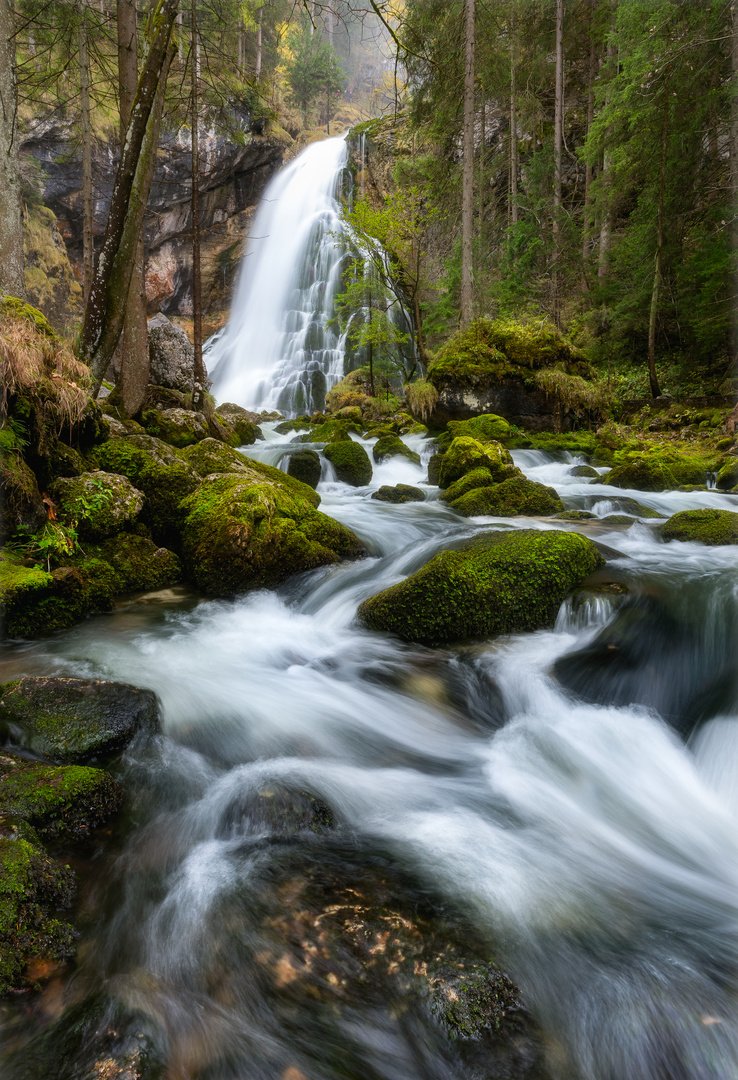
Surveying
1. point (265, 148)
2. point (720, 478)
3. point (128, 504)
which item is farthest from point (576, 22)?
point (128, 504)

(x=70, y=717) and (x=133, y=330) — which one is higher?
(x=133, y=330)

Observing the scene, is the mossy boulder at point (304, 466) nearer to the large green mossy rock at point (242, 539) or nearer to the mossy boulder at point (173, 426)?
the mossy boulder at point (173, 426)

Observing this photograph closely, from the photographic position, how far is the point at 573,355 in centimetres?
1445

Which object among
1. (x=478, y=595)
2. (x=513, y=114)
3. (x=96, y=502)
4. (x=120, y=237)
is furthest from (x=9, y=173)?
(x=513, y=114)

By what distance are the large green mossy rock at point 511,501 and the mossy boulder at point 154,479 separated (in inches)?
171

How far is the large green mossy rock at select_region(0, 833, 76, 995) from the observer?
1713mm

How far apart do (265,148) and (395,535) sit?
3496 cm

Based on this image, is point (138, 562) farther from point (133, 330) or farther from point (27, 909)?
point (133, 330)

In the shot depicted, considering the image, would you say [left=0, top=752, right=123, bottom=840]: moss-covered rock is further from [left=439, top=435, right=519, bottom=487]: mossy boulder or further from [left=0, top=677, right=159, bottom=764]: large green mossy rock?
[left=439, top=435, right=519, bottom=487]: mossy boulder

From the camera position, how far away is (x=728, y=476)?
32.4 feet

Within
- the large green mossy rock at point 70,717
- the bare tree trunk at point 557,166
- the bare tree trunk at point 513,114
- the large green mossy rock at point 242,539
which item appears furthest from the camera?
the bare tree trunk at point 513,114

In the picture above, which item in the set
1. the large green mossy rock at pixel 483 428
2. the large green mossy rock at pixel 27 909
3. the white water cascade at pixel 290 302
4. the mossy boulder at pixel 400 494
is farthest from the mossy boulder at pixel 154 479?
the white water cascade at pixel 290 302

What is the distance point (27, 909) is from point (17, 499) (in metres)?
3.68

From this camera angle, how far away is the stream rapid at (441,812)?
70.6 inches
